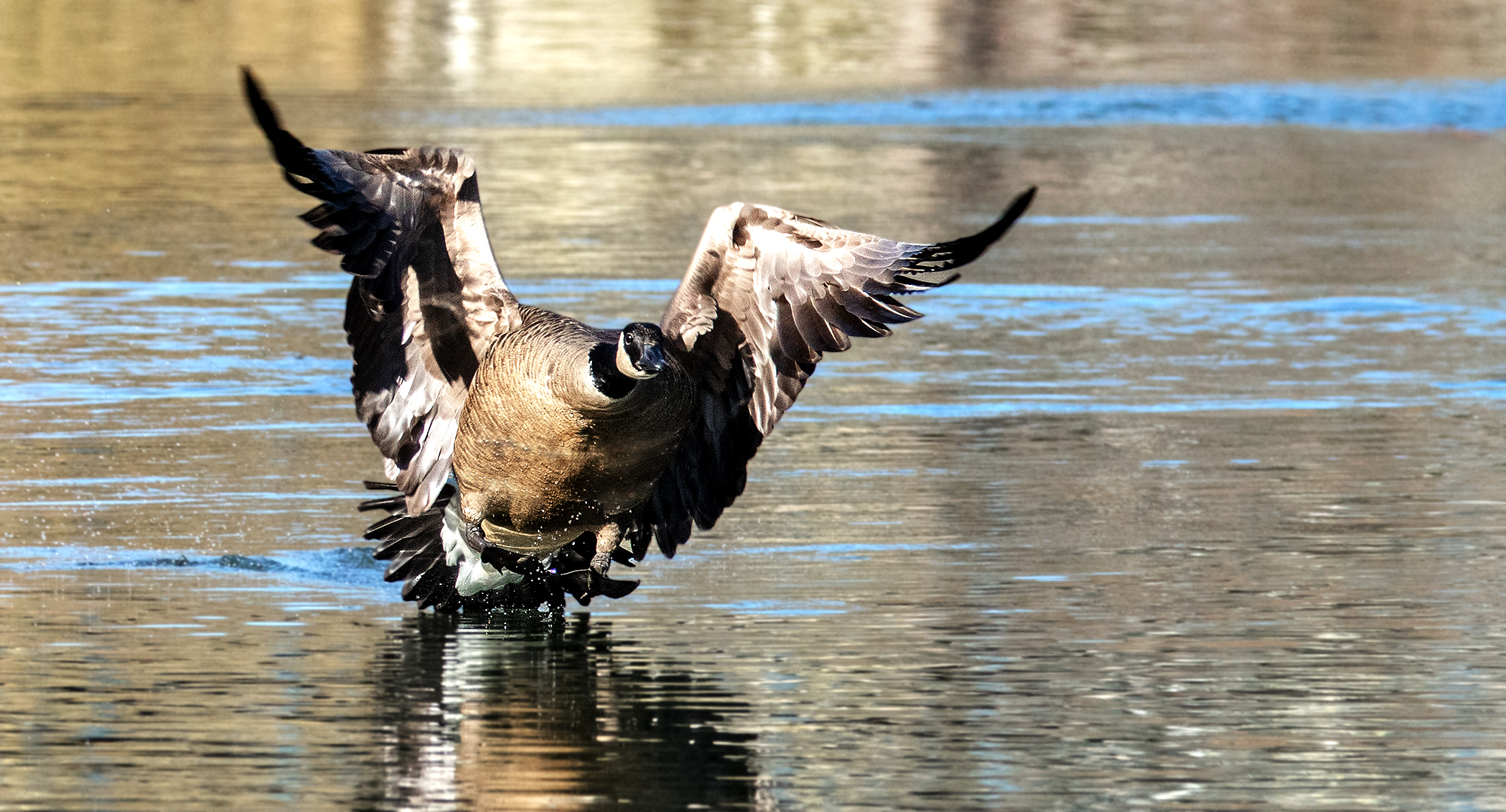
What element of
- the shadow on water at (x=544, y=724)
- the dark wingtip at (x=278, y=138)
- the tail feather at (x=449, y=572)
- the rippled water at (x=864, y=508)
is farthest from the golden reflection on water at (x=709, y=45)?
the shadow on water at (x=544, y=724)

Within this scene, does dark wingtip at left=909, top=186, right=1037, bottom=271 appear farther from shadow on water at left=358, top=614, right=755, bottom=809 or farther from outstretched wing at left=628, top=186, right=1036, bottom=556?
shadow on water at left=358, top=614, right=755, bottom=809

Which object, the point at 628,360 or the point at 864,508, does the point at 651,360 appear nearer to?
the point at 628,360

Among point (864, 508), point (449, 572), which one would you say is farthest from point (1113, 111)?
point (449, 572)

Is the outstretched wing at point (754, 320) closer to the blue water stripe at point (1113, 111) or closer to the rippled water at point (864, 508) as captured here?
the rippled water at point (864, 508)

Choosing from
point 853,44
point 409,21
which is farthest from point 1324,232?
point 409,21

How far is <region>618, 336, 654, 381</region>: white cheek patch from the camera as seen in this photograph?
763 cm

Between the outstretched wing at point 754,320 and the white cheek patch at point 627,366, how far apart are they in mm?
841

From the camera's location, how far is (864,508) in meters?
9.73

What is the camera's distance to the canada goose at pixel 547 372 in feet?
26.1

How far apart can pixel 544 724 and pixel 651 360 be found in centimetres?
125

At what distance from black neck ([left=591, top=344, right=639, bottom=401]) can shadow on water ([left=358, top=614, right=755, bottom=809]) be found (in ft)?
2.87

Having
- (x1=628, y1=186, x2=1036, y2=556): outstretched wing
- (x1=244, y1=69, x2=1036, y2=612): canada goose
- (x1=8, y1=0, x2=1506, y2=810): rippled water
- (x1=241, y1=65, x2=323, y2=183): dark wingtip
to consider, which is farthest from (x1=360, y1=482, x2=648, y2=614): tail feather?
(x1=241, y1=65, x2=323, y2=183): dark wingtip

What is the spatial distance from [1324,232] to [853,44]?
17.4 metres

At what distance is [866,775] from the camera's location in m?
6.38
